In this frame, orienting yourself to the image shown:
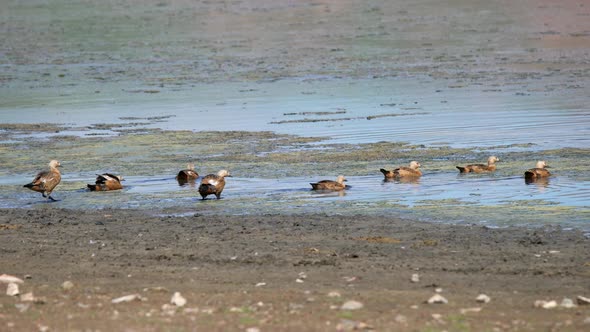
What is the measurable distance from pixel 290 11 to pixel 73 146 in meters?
37.1

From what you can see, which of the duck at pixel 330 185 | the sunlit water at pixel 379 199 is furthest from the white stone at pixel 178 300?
the duck at pixel 330 185

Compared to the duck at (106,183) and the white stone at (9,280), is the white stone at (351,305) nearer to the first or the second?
the white stone at (9,280)

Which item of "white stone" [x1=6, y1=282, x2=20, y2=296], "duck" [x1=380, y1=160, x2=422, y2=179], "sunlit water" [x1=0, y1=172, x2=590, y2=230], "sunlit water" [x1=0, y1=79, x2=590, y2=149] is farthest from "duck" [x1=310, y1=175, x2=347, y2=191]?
"white stone" [x1=6, y1=282, x2=20, y2=296]

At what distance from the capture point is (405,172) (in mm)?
17156

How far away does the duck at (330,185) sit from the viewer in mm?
16422

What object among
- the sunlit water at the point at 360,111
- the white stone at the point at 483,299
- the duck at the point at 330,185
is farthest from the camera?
the sunlit water at the point at 360,111

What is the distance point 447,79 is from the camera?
34.2 m

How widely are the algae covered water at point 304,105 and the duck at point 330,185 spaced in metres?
0.27

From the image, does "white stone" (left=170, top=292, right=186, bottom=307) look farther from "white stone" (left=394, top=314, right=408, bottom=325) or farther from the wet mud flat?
"white stone" (left=394, top=314, right=408, bottom=325)

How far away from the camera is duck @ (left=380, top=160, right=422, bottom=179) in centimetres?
1706

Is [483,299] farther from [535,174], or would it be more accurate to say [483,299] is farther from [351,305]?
[535,174]

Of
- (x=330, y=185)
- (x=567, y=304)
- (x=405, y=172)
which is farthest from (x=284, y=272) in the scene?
(x=405, y=172)

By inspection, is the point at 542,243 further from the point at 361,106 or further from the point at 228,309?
the point at 361,106

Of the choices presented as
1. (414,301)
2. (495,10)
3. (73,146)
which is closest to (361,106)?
(73,146)
